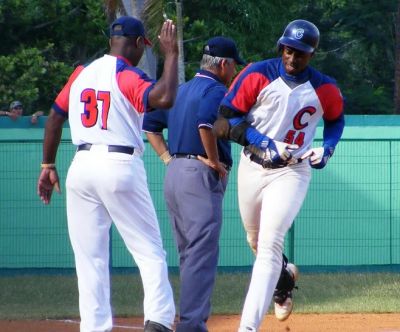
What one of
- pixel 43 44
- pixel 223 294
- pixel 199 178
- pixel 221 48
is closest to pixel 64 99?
pixel 199 178

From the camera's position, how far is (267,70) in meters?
6.56

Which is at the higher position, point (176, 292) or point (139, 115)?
point (139, 115)

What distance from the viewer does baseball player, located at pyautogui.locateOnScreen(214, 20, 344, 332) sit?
256 inches

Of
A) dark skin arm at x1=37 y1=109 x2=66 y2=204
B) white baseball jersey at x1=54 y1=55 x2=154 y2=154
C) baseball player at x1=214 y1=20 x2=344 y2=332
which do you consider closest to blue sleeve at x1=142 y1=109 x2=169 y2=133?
baseball player at x1=214 y1=20 x2=344 y2=332

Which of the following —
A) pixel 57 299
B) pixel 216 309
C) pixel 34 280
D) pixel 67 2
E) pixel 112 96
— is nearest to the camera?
pixel 112 96

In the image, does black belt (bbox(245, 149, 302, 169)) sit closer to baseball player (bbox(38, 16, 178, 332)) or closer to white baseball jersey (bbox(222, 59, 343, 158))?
white baseball jersey (bbox(222, 59, 343, 158))

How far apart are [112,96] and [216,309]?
3.99 m

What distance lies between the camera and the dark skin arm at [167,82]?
19.2 ft

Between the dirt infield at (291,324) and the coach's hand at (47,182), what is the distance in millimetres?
2134

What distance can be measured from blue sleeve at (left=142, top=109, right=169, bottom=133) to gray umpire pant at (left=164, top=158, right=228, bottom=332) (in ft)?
2.21

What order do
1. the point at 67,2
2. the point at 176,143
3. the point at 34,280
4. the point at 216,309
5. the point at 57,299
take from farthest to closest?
1. the point at 67,2
2. the point at 34,280
3. the point at 57,299
4. the point at 216,309
5. the point at 176,143

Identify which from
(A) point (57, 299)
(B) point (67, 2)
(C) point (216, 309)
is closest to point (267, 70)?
(C) point (216, 309)

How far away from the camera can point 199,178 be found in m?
6.95

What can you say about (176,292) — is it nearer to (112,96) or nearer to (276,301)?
(276,301)
